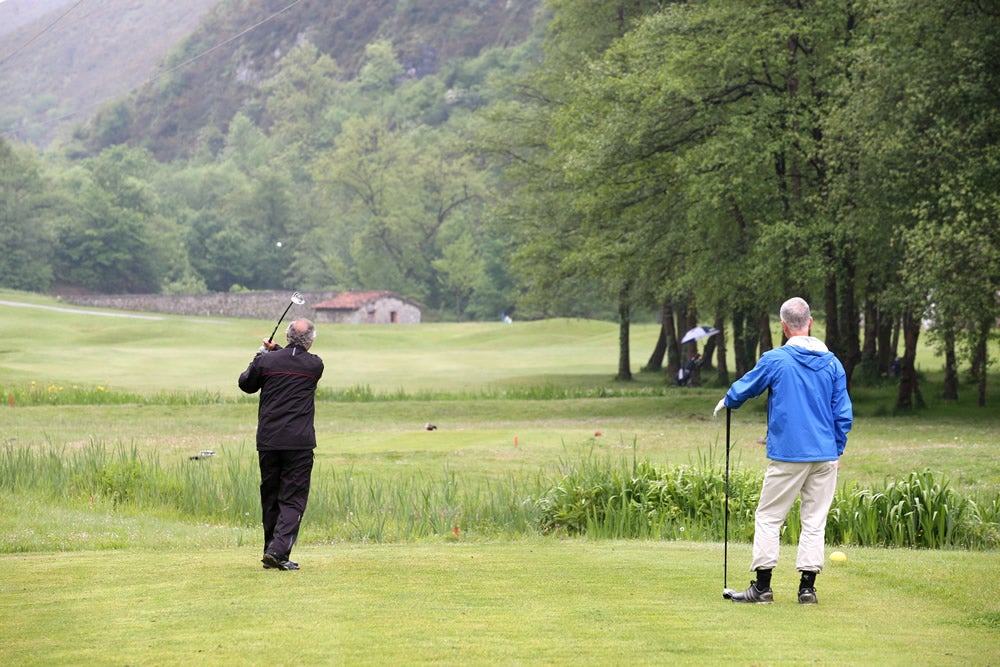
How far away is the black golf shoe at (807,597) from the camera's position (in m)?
8.92

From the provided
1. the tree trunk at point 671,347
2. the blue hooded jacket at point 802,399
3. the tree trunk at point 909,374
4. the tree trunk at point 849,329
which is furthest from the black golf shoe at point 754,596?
the tree trunk at point 671,347

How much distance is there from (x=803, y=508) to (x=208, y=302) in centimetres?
10125

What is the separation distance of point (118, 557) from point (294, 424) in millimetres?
2210

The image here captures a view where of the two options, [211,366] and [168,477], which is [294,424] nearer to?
[168,477]

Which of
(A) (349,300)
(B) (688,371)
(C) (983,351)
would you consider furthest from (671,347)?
(A) (349,300)

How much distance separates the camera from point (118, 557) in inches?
447

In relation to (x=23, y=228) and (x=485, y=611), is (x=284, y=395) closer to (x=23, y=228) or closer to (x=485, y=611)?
(x=485, y=611)

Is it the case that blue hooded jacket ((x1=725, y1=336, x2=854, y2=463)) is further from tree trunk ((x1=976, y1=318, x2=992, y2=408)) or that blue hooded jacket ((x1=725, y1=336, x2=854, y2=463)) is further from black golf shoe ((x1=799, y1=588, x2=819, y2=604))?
tree trunk ((x1=976, y1=318, x2=992, y2=408))

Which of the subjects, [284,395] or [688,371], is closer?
[284,395]

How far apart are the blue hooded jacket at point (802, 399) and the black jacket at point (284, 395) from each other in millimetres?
3727

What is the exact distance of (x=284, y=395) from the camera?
10.7m

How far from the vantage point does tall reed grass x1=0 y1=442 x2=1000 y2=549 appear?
523 inches

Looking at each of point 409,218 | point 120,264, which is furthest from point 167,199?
point 409,218

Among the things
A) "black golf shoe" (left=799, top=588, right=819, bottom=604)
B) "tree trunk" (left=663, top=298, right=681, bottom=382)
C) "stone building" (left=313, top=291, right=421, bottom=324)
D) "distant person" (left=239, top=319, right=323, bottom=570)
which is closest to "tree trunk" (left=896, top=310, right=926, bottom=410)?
"tree trunk" (left=663, top=298, right=681, bottom=382)
